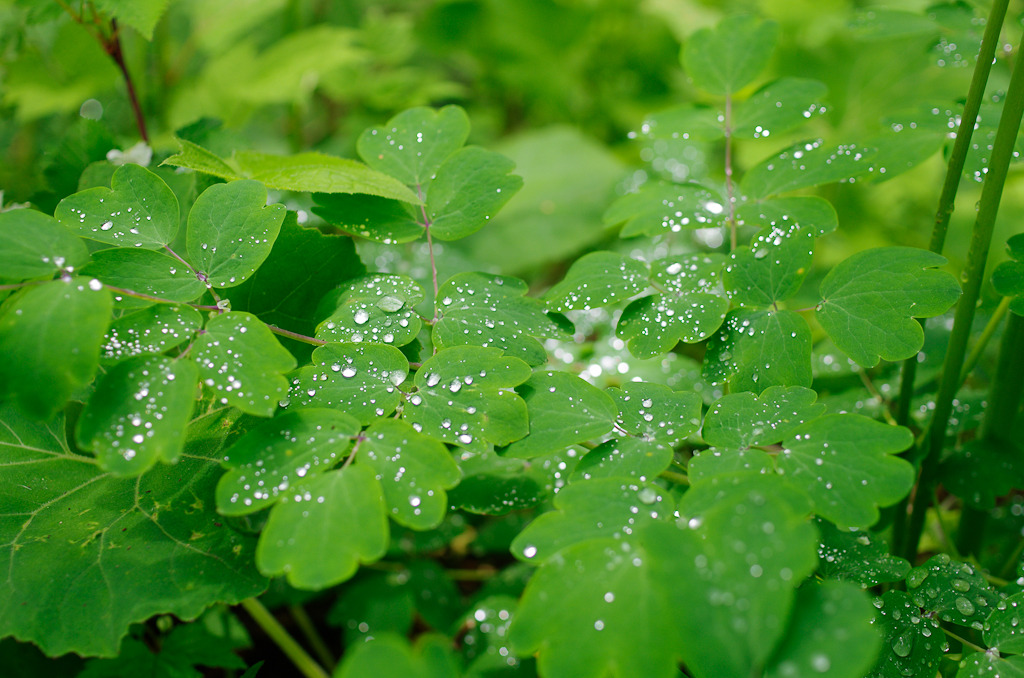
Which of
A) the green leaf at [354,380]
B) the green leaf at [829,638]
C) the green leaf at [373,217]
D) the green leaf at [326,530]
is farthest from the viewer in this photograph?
the green leaf at [373,217]

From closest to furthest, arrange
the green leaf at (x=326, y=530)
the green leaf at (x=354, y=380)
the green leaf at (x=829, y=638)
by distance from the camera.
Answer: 1. the green leaf at (x=829, y=638)
2. the green leaf at (x=326, y=530)
3. the green leaf at (x=354, y=380)

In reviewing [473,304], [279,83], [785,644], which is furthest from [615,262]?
[279,83]

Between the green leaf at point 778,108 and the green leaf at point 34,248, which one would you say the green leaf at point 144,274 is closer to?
the green leaf at point 34,248

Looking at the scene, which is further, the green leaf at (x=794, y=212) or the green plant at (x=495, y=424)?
the green leaf at (x=794, y=212)

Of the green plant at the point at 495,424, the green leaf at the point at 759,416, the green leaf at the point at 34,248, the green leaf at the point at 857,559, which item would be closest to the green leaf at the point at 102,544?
the green plant at the point at 495,424

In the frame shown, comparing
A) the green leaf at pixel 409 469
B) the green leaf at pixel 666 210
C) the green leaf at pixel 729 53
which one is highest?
the green leaf at pixel 729 53

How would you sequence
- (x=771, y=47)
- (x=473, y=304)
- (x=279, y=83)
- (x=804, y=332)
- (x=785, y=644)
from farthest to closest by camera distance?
(x=279, y=83) → (x=771, y=47) → (x=473, y=304) → (x=804, y=332) → (x=785, y=644)

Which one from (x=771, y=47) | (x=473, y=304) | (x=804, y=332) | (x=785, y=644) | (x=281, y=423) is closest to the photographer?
(x=785, y=644)

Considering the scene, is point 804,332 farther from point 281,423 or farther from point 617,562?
point 281,423
